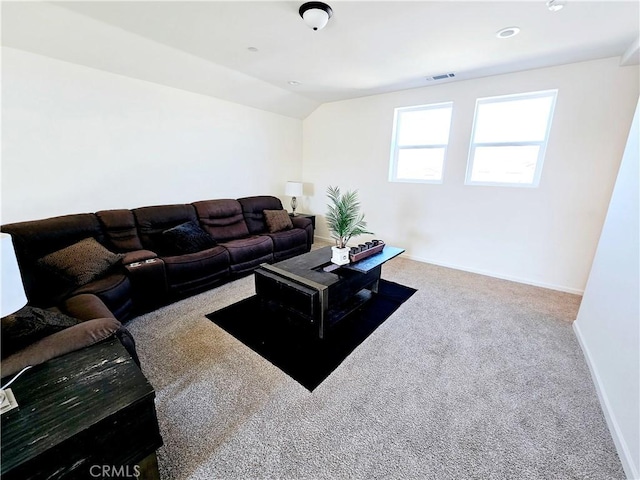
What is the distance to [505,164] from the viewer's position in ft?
11.5

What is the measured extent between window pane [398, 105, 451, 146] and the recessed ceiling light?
1.47 meters

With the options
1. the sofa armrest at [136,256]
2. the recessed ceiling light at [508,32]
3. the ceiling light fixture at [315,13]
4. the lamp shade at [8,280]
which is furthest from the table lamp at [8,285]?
the recessed ceiling light at [508,32]

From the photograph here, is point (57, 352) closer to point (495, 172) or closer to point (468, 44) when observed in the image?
point (468, 44)

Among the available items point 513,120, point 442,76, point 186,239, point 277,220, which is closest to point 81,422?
point 186,239

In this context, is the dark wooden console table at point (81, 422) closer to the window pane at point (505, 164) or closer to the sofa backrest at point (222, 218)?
the sofa backrest at point (222, 218)

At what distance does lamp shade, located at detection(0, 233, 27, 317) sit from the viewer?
873 mm

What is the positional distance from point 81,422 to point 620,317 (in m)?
2.87

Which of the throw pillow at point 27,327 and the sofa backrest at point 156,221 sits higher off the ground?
the sofa backrest at point 156,221

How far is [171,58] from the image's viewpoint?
290cm

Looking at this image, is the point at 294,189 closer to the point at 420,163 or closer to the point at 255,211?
the point at 255,211

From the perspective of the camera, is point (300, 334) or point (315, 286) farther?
point (300, 334)

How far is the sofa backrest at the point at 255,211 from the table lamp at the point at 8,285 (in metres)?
3.25

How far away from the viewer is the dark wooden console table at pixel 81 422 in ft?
2.87

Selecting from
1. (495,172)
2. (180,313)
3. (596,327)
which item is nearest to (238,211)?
(180,313)
